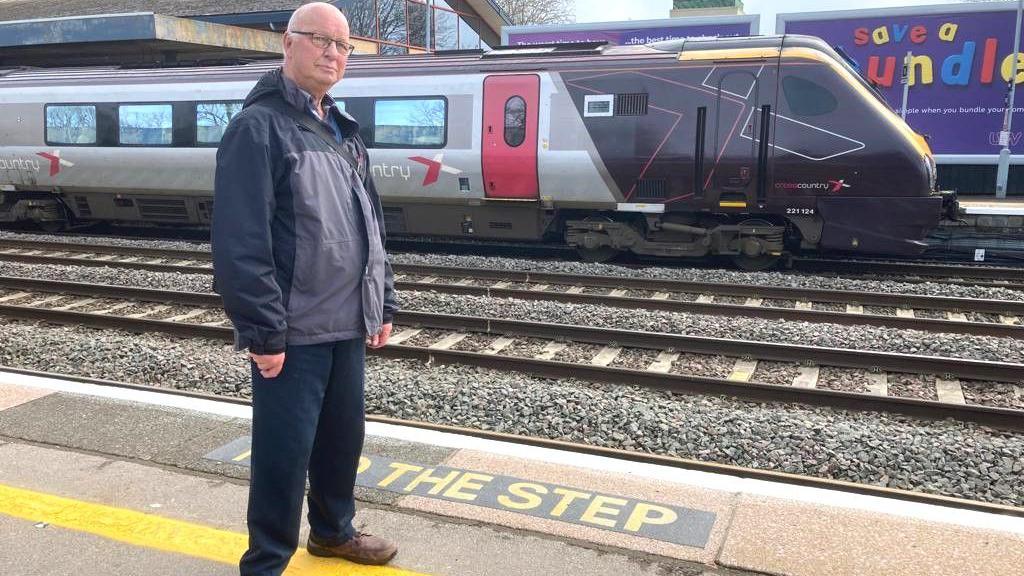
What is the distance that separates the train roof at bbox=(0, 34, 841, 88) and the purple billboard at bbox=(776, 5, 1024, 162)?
11.4 meters

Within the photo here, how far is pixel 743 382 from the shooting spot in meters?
5.77

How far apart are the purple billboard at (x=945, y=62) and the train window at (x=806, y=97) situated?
11764 millimetres

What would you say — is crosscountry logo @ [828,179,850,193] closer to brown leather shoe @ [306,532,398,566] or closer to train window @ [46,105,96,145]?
brown leather shoe @ [306,532,398,566]

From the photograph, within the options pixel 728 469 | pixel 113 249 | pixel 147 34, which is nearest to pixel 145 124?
pixel 113 249

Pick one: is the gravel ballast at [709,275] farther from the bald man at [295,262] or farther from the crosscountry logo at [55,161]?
the bald man at [295,262]

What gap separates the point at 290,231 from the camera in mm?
2520

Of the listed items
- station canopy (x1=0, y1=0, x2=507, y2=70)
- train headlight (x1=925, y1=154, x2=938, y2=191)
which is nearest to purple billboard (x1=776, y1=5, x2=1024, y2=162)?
train headlight (x1=925, y1=154, x2=938, y2=191)

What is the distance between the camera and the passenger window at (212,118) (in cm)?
1272

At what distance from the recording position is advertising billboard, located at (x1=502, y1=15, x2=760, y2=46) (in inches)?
858

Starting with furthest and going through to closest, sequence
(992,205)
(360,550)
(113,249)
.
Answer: (992,205)
(113,249)
(360,550)

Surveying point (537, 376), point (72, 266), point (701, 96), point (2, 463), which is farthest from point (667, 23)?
point (2, 463)

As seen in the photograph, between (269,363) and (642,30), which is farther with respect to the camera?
(642,30)

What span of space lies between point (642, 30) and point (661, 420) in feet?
65.9

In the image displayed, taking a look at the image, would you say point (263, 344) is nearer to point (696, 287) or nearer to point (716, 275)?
point (696, 287)
